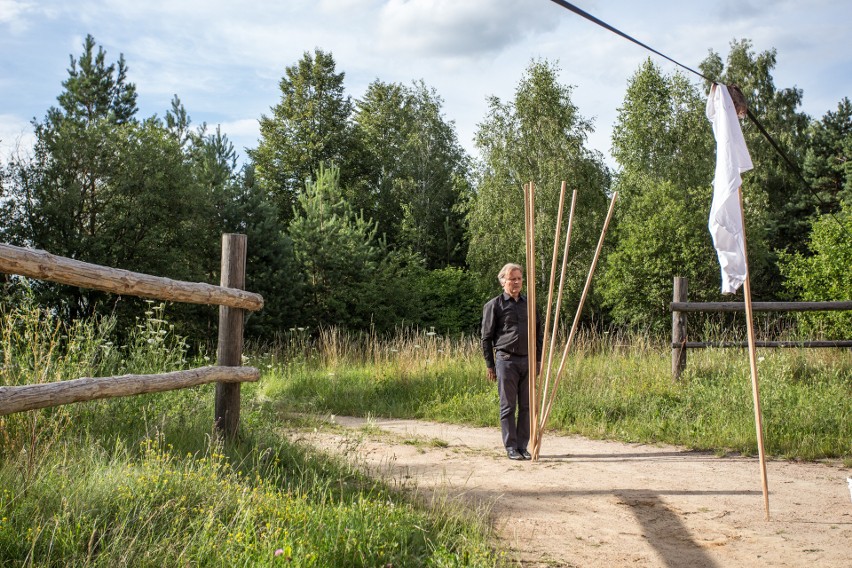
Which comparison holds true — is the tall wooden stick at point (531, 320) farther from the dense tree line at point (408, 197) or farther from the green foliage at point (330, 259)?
the green foliage at point (330, 259)

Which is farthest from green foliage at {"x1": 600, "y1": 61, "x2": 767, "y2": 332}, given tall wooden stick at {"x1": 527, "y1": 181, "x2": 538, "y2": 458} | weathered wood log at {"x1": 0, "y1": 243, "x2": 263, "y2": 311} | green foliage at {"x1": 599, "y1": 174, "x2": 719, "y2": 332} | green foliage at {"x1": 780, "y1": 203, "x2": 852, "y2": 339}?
weathered wood log at {"x1": 0, "y1": 243, "x2": 263, "y2": 311}

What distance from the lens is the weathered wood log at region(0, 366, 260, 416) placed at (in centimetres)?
387

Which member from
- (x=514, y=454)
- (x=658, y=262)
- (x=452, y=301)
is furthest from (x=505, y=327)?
(x=452, y=301)

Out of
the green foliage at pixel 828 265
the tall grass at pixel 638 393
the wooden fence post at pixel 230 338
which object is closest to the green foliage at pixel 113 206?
the tall grass at pixel 638 393

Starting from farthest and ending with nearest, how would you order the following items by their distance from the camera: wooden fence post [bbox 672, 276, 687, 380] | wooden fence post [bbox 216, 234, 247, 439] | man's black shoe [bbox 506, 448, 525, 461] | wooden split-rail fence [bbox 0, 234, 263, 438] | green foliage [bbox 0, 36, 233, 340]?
green foliage [bbox 0, 36, 233, 340] < wooden fence post [bbox 672, 276, 687, 380] < man's black shoe [bbox 506, 448, 525, 461] < wooden fence post [bbox 216, 234, 247, 439] < wooden split-rail fence [bbox 0, 234, 263, 438]

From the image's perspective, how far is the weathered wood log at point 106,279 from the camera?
404cm

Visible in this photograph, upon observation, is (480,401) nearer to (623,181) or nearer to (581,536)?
(581,536)

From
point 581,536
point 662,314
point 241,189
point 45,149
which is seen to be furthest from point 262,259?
point 581,536

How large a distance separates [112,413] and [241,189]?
15.1 metres

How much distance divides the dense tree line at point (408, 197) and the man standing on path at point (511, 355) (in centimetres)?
757

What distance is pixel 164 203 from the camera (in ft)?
60.3

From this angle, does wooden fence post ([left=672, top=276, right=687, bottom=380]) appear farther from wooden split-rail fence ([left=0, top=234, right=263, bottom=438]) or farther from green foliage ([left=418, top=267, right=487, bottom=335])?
green foliage ([left=418, top=267, right=487, bottom=335])

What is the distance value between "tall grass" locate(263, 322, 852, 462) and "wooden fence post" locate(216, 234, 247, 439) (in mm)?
2377

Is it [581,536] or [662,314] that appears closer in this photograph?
[581,536]
